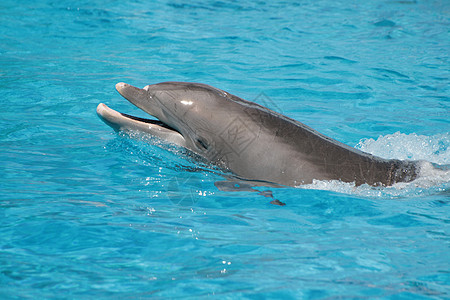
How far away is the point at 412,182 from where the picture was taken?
6.03 meters

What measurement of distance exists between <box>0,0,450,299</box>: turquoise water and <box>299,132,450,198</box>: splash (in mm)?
22

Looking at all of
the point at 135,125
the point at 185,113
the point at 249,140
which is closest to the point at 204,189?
the point at 249,140

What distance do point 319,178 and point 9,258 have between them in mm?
3266

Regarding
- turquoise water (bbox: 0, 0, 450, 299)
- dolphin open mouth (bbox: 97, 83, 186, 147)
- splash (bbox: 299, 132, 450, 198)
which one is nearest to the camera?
turquoise water (bbox: 0, 0, 450, 299)

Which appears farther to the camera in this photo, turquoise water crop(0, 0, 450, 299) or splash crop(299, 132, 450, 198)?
splash crop(299, 132, 450, 198)

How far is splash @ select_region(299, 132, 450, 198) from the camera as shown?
582cm

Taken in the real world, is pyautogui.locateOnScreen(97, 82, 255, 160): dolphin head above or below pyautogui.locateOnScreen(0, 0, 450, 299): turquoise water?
above

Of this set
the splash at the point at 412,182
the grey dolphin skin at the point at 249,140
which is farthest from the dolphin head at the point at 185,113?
the splash at the point at 412,182

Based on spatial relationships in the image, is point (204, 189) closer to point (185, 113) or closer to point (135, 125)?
point (185, 113)

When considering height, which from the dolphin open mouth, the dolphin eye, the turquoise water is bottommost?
the turquoise water

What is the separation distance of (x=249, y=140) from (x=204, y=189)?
29.5 inches

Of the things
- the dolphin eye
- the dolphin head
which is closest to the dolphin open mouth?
the dolphin head

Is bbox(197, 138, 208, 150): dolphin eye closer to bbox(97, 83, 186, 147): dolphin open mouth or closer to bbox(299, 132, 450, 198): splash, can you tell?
bbox(97, 83, 186, 147): dolphin open mouth

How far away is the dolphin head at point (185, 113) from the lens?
6.07 m
